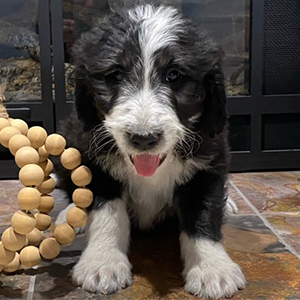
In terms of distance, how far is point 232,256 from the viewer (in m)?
2.29

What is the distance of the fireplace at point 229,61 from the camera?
353 centimetres

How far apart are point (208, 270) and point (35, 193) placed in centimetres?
70

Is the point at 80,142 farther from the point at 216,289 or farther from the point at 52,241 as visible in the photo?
the point at 216,289

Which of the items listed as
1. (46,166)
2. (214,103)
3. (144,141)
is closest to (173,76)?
(214,103)

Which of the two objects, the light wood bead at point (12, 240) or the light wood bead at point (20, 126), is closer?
the light wood bead at point (12, 240)

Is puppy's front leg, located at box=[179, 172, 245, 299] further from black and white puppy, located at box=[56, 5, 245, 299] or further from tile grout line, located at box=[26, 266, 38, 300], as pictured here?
tile grout line, located at box=[26, 266, 38, 300]

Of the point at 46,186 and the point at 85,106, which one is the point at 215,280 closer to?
the point at 46,186

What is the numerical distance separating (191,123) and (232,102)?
1.68 m

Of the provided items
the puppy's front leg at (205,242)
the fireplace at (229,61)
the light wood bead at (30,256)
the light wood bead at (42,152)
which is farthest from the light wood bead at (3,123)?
the fireplace at (229,61)

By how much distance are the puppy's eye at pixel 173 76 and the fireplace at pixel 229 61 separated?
5.07 ft

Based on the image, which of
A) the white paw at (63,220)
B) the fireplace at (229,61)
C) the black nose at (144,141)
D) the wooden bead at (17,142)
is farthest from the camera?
the fireplace at (229,61)

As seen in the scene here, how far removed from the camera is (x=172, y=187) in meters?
2.23

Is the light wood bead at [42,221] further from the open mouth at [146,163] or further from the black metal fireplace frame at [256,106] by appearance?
the black metal fireplace frame at [256,106]

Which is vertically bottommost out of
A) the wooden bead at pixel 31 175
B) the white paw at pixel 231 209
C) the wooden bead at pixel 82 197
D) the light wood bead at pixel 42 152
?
the white paw at pixel 231 209
